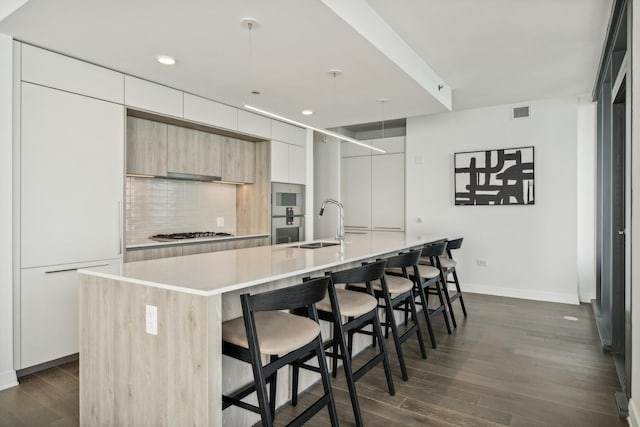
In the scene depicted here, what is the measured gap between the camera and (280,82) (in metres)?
3.78

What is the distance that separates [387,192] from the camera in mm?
6316

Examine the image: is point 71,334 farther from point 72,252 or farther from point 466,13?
point 466,13

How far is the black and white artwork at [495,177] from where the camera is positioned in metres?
5.13

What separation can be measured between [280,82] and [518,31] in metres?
2.02

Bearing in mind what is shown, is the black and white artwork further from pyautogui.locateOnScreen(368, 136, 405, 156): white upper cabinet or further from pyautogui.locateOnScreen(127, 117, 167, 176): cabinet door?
A: pyautogui.locateOnScreen(127, 117, 167, 176): cabinet door

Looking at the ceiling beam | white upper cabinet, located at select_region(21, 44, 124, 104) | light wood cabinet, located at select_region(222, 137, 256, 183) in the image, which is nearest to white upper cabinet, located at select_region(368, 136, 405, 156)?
the ceiling beam

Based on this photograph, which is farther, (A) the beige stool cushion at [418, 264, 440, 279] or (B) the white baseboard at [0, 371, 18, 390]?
(A) the beige stool cushion at [418, 264, 440, 279]

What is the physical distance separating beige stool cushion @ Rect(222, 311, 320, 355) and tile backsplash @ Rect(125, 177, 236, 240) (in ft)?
8.52

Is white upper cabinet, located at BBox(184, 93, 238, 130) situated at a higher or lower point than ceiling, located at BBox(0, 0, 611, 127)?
lower

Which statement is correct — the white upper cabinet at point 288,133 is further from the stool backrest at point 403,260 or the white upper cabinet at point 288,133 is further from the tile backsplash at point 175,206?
the stool backrest at point 403,260

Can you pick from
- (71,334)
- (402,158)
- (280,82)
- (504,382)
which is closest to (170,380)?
(71,334)

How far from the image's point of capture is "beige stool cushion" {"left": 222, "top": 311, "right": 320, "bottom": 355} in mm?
1747

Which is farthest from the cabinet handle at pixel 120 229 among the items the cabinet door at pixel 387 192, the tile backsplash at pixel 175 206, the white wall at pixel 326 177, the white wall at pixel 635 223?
the cabinet door at pixel 387 192

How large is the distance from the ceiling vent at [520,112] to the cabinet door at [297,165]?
9.33 ft
